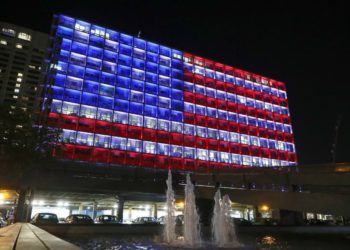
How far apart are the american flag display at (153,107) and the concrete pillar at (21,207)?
23775 mm

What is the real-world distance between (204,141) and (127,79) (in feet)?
84.8

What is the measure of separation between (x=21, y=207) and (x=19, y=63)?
98.4m

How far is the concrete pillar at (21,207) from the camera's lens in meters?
31.4

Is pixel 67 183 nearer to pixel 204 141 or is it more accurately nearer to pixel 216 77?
pixel 204 141

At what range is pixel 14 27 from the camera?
114312 millimetres

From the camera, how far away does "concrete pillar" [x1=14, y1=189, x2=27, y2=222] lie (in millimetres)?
31362

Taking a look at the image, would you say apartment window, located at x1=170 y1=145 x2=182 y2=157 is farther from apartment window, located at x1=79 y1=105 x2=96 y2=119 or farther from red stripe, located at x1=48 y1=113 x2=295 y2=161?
apartment window, located at x1=79 y1=105 x2=96 y2=119

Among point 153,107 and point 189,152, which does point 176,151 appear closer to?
point 189,152

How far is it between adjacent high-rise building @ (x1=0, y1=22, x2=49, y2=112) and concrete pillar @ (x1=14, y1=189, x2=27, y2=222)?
278 ft

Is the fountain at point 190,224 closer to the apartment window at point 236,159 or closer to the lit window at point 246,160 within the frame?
the apartment window at point 236,159

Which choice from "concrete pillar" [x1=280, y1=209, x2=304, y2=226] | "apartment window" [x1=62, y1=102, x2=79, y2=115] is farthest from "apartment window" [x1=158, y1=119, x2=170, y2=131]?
"concrete pillar" [x1=280, y1=209, x2=304, y2=226]

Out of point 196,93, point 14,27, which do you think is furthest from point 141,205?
point 14,27

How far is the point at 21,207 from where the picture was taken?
31.8 meters

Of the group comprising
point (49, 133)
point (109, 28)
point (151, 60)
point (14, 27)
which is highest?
point (14, 27)
